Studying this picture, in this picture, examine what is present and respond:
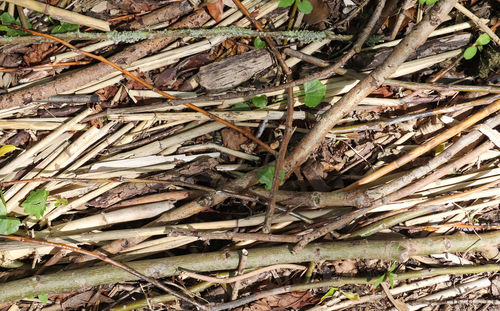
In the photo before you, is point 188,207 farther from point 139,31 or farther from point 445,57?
point 445,57

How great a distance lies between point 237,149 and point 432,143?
1.08m

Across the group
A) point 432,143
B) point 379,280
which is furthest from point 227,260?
point 432,143

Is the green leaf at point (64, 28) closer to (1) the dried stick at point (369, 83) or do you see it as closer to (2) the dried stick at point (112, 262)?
(2) the dried stick at point (112, 262)

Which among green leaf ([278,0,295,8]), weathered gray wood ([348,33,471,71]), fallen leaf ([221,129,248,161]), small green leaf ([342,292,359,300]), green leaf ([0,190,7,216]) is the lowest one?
small green leaf ([342,292,359,300])

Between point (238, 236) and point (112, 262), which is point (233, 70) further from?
point (112, 262)

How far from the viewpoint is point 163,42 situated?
2.22 meters

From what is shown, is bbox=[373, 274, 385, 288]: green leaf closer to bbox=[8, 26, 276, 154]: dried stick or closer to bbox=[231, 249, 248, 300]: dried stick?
bbox=[231, 249, 248, 300]: dried stick

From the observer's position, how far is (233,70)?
222cm

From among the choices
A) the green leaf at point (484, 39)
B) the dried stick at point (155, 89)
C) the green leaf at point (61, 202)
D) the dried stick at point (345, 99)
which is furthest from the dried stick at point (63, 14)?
the green leaf at point (484, 39)

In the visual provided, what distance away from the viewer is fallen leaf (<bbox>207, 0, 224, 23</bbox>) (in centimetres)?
218

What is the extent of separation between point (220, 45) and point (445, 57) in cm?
126

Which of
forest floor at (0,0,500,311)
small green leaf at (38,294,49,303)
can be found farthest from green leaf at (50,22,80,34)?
small green leaf at (38,294,49,303)

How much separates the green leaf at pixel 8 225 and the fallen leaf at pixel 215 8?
149cm

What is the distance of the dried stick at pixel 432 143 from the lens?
2.23 meters
